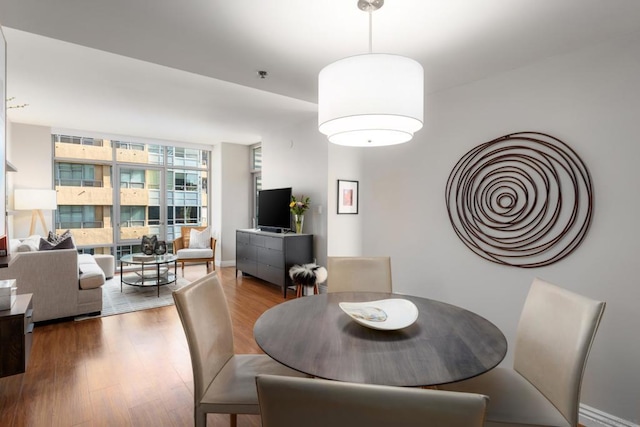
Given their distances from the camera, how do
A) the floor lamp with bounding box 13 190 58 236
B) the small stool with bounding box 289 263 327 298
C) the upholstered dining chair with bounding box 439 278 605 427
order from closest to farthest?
the upholstered dining chair with bounding box 439 278 605 427 < the small stool with bounding box 289 263 327 298 < the floor lamp with bounding box 13 190 58 236

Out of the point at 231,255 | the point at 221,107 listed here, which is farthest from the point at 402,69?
the point at 231,255

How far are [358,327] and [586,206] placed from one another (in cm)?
177

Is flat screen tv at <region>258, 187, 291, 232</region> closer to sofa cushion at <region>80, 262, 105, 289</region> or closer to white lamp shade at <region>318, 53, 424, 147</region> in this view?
sofa cushion at <region>80, 262, 105, 289</region>

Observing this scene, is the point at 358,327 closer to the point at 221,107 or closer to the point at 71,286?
the point at 71,286

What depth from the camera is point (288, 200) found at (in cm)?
494

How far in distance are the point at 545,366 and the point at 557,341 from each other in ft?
0.44

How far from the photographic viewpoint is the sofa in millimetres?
3303

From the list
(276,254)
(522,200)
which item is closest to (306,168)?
(276,254)

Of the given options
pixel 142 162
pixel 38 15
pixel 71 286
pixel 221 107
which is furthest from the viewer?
pixel 142 162

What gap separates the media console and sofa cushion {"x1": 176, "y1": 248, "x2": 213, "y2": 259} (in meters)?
0.96

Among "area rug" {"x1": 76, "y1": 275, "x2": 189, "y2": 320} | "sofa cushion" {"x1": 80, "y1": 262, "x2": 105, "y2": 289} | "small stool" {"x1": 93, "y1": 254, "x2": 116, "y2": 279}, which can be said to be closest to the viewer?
"sofa cushion" {"x1": 80, "y1": 262, "x2": 105, "y2": 289}

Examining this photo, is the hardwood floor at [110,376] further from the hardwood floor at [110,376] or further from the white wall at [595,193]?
the white wall at [595,193]

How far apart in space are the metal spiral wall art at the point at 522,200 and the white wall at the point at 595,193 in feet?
0.21

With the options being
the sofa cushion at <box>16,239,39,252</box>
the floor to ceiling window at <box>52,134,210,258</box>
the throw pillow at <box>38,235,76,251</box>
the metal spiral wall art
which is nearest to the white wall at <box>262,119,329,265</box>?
the metal spiral wall art
